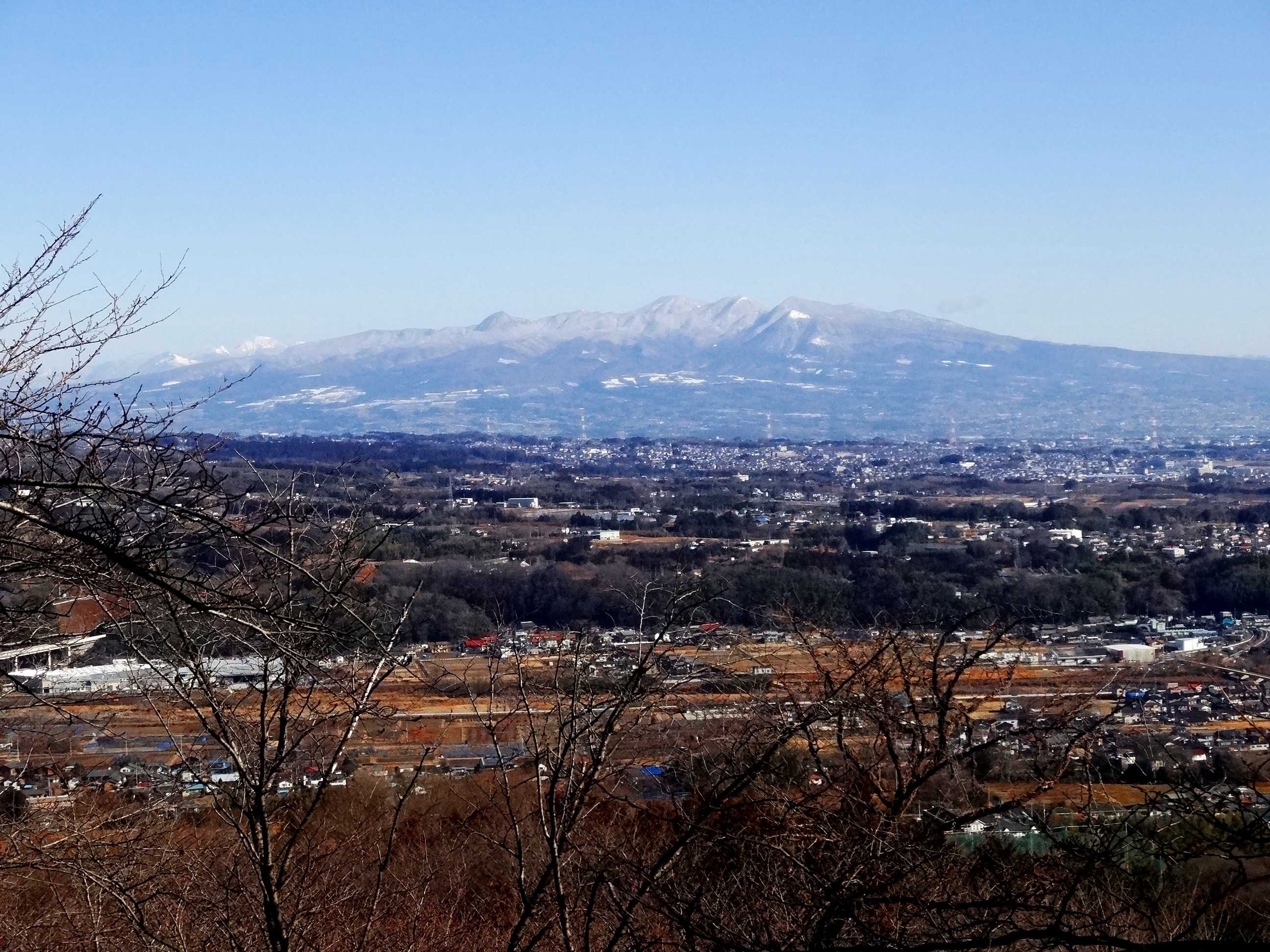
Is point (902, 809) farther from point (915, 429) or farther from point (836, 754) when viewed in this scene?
point (915, 429)

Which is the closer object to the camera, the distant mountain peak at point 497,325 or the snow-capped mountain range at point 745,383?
the snow-capped mountain range at point 745,383

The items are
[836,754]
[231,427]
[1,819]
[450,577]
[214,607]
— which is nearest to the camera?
[214,607]

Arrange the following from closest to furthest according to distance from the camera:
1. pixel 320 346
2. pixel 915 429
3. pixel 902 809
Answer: pixel 902 809
pixel 915 429
pixel 320 346

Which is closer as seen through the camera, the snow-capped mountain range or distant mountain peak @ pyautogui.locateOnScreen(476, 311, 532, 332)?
the snow-capped mountain range

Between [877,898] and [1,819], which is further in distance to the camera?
[1,819]

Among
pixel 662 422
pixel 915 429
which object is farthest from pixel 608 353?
pixel 915 429

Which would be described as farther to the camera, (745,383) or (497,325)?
(497,325)

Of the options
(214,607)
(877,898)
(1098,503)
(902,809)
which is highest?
(214,607)

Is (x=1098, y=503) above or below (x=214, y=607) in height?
below
